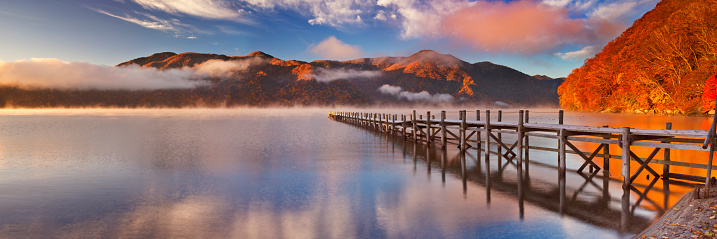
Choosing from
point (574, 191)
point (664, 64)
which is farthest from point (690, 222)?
point (664, 64)

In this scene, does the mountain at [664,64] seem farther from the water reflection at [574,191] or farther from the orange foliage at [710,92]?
the water reflection at [574,191]

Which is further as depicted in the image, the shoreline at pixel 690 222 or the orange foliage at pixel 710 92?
the orange foliage at pixel 710 92

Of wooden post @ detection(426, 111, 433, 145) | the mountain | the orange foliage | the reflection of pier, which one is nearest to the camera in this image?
the reflection of pier

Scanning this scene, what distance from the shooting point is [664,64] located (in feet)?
170

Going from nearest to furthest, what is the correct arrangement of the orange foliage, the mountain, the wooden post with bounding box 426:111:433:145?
1. the wooden post with bounding box 426:111:433:145
2. the orange foliage
3. the mountain

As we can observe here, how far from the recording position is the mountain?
45.6m

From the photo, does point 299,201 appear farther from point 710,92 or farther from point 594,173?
point 710,92

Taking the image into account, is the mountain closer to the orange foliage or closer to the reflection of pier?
the orange foliage

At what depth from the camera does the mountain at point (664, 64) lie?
150ft

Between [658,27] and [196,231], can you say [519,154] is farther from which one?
[658,27]

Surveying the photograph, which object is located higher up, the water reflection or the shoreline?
the shoreline

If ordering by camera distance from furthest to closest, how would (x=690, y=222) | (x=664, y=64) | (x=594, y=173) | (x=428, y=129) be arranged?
(x=664, y=64), (x=428, y=129), (x=594, y=173), (x=690, y=222)

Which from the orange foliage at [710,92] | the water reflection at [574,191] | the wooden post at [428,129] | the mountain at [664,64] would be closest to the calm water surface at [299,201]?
the water reflection at [574,191]

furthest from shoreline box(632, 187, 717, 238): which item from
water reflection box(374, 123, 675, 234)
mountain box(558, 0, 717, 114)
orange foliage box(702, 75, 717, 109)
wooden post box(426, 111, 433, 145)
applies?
mountain box(558, 0, 717, 114)
